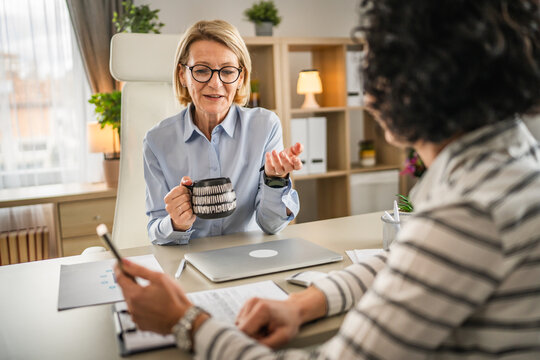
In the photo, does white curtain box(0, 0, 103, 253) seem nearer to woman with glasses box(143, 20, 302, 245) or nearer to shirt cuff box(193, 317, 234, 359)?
woman with glasses box(143, 20, 302, 245)

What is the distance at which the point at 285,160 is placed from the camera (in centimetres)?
121

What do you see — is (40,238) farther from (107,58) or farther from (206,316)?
(206,316)

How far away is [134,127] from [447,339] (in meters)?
1.49

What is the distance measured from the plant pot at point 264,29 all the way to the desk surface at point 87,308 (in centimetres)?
188

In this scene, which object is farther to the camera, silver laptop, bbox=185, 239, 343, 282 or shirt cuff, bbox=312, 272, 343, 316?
silver laptop, bbox=185, 239, 343, 282

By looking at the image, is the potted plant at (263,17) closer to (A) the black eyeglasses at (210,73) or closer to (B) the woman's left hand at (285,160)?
(A) the black eyeglasses at (210,73)

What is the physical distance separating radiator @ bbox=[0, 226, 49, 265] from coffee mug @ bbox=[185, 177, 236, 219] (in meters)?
2.01

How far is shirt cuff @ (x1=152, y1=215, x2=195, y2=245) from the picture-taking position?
1.22 m

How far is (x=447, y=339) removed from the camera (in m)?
0.54

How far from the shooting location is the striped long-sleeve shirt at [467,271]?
1.59 ft

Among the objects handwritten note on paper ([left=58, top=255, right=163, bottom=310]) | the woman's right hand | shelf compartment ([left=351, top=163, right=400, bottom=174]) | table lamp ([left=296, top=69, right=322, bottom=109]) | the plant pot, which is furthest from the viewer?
shelf compartment ([left=351, top=163, right=400, bottom=174])

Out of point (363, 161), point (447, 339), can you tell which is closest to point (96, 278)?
point (447, 339)

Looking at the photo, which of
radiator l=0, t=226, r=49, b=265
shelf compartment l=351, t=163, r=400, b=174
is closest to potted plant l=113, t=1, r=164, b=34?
radiator l=0, t=226, r=49, b=265

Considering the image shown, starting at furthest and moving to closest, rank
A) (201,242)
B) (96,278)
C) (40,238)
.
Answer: (40,238) < (201,242) < (96,278)
